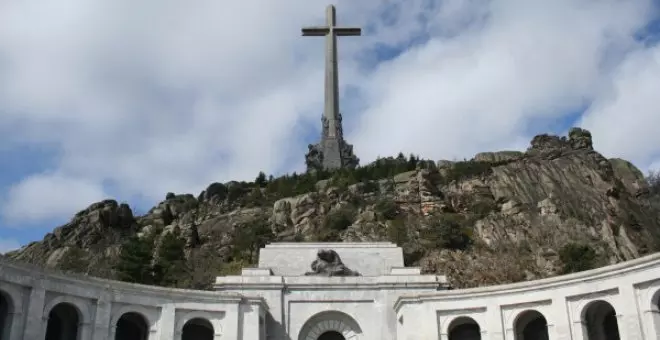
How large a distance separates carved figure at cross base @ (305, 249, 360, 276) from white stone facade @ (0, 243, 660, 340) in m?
0.83

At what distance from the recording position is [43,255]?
74.7 meters

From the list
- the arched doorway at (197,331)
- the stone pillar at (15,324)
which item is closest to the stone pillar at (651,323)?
the arched doorway at (197,331)

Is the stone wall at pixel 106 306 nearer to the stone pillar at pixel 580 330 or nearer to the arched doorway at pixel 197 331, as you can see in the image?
the arched doorway at pixel 197 331

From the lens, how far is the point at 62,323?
114ft

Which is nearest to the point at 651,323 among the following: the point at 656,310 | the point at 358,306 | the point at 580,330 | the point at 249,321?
the point at 656,310

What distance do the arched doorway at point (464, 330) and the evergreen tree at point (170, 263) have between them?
92.1 ft

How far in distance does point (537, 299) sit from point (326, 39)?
66.6 meters

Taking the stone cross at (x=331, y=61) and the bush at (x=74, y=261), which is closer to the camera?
the bush at (x=74, y=261)

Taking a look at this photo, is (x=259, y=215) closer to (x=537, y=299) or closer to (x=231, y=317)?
(x=231, y=317)

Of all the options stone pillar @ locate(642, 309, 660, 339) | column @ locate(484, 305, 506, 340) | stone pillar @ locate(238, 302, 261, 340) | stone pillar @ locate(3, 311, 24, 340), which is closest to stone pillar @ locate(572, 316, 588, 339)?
stone pillar @ locate(642, 309, 660, 339)

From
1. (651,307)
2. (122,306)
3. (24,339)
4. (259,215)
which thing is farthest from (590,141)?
(24,339)

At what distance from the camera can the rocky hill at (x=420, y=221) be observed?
65250 mm

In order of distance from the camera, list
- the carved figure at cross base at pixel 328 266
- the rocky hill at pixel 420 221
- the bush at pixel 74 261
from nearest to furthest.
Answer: the carved figure at cross base at pixel 328 266, the rocky hill at pixel 420 221, the bush at pixel 74 261

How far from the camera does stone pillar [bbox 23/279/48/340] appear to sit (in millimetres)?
30031
